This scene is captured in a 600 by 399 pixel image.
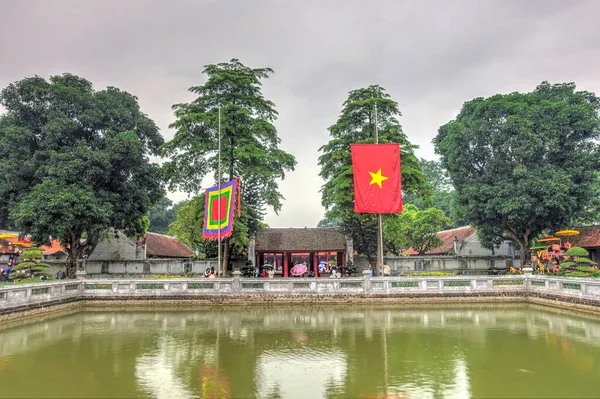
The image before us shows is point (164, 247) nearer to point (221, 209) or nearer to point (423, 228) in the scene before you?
point (221, 209)

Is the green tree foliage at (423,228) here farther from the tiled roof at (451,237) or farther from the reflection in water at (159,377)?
the reflection in water at (159,377)

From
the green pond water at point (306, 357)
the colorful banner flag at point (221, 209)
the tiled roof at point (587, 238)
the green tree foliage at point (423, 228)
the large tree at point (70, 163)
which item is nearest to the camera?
the green pond water at point (306, 357)

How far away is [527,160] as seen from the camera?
2562 centimetres

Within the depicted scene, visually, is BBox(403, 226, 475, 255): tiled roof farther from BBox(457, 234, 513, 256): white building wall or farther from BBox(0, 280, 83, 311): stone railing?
BBox(0, 280, 83, 311): stone railing

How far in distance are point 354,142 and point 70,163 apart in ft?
53.3

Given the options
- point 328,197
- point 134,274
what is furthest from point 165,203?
point 328,197

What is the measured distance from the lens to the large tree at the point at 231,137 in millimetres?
23500

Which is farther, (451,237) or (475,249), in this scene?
(451,237)

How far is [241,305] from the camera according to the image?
766 inches

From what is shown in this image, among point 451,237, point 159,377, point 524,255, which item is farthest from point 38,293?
point 451,237

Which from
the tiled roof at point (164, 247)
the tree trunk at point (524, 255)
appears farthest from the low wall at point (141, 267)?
the tree trunk at point (524, 255)

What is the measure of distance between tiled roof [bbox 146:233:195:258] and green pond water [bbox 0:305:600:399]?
1918cm

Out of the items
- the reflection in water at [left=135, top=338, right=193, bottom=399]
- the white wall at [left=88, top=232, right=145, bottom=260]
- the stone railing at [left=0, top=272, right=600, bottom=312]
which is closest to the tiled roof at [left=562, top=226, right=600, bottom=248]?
the stone railing at [left=0, top=272, right=600, bottom=312]

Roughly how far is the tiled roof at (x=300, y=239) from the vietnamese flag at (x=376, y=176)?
379 inches
